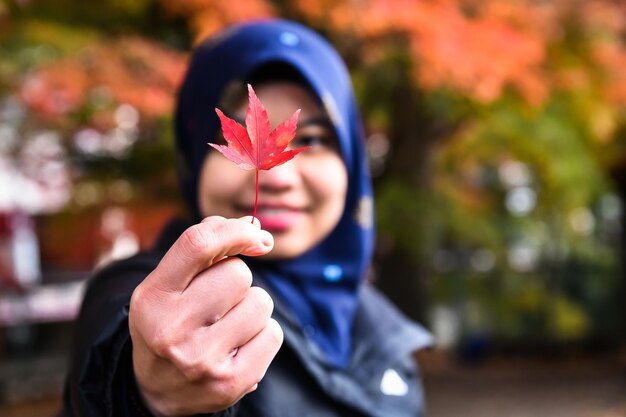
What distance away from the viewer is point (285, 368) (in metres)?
1.20

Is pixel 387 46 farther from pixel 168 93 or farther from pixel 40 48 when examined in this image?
pixel 40 48

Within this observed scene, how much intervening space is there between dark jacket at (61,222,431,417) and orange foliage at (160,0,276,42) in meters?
1.83

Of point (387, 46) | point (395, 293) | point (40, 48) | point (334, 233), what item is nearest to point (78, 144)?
point (40, 48)

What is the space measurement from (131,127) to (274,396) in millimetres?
3235

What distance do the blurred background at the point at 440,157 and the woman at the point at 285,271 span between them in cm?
171

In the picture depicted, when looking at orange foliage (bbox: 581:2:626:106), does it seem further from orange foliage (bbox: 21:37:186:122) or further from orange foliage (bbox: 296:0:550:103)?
orange foliage (bbox: 21:37:186:122)

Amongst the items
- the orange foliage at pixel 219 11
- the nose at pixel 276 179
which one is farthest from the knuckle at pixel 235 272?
the orange foliage at pixel 219 11

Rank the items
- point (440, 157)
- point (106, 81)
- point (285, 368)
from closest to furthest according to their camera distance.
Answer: point (285, 368) → point (106, 81) → point (440, 157)

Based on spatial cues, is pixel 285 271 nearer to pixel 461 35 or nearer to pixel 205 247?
pixel 205 247

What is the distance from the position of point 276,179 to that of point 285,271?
0.20m

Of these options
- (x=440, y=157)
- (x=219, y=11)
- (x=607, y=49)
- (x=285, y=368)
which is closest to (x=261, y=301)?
(x=285, y=368)

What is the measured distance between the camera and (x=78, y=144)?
4523 millimetres

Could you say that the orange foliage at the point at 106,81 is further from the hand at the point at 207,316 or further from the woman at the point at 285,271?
the hand at the point at 207,316

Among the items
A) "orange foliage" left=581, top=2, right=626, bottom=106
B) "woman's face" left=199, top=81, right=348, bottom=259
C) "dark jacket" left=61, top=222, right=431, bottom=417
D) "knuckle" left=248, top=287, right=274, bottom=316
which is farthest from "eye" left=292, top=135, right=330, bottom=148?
"orange foliage" left=581, top=2, right=626, bottom=106
